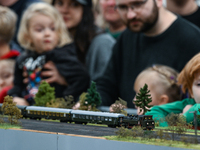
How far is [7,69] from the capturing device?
17188 mm

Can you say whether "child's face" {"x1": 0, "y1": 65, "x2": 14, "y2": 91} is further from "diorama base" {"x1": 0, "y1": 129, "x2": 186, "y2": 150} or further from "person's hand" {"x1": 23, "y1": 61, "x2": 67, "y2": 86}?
"diorama base" {"x1": 0, "y1": 129, "x2": 186, "y2": 150}

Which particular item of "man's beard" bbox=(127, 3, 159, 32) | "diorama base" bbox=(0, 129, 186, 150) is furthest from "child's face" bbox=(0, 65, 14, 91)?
"diorama base" bbox=(0, 129, 186, 150)

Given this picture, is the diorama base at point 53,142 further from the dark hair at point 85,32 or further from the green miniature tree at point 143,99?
the dark hair at point 85,32

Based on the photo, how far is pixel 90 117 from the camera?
A: 9352 millimetres

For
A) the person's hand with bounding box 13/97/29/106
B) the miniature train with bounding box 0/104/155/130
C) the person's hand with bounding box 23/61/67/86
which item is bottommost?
the miniature train with bounding box 0/104/155/130

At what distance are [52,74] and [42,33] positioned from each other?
1.86 metres

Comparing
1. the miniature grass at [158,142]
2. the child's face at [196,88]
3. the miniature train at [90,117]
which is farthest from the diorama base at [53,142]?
the child's face at [196,88]

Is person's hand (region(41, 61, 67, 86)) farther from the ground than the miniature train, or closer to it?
farther from the ground

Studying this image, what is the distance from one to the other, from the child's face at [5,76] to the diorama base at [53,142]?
9195 millimetres

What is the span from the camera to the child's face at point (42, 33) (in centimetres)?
1475

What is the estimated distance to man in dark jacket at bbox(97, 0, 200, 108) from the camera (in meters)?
11.3

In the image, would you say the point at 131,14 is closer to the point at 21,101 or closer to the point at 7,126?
the point at 7,126

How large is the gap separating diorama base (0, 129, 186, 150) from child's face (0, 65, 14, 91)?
9.20m

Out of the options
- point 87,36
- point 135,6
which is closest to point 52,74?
point 87,36
